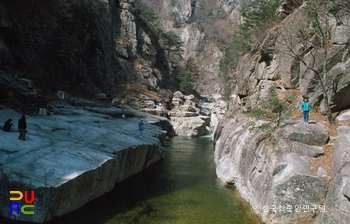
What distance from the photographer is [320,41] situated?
64.1ft

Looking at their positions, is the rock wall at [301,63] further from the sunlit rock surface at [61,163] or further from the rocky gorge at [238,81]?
the sunlit rock surface at [61,163]

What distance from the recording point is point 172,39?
81.5 m

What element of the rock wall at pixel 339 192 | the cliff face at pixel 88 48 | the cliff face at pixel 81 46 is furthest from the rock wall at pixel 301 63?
the cliff face at pixel 81 46

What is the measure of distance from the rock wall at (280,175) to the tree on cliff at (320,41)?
2803mm

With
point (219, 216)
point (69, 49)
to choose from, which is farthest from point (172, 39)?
point (219, 216)

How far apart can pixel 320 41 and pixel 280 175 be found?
1219 centimetres

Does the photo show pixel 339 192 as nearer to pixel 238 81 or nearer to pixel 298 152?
pixel 298 152

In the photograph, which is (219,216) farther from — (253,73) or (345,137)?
(253,73)

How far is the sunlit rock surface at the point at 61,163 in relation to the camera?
38.7 ft

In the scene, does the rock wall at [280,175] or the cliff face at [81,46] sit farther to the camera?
the cliff face at [81,46]

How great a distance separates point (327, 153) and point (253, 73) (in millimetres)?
22296

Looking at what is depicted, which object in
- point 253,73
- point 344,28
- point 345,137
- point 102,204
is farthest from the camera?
point 253,73

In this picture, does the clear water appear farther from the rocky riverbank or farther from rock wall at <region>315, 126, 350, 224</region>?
rock wall at <region>315, 126, 350, 224</region>

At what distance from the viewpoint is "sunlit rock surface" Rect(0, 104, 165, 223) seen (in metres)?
11.8
